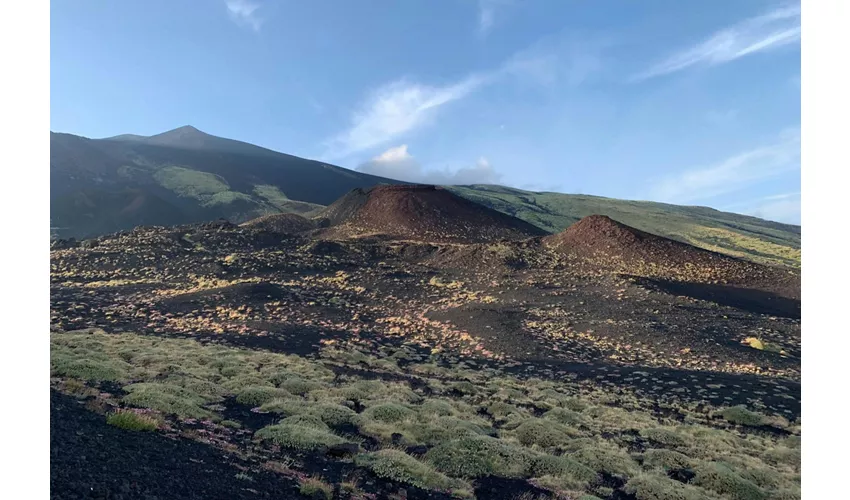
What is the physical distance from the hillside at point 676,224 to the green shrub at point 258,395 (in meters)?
98.9

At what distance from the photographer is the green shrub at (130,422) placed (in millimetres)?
9453

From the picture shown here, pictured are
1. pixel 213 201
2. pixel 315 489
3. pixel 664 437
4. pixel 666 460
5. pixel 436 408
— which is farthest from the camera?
pixel 213 201

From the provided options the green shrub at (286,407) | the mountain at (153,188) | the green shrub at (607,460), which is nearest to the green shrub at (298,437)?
the green shrub at (286,407)

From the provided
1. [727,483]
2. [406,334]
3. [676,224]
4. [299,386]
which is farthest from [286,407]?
[676,224]

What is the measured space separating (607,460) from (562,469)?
77.3 inches

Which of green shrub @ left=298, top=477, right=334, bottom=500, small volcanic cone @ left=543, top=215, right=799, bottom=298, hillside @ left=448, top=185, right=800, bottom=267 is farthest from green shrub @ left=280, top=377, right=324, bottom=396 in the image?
hillside @ left=448, top=185, right=800, bottom=267

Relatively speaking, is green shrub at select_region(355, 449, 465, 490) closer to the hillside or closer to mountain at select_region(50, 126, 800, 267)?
mountain at select_region(50, 126, 800, 267)

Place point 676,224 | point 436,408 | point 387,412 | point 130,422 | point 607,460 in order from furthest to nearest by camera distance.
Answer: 1. point 676,224
2. point 436,408
3. point 387,412
4. point 607,460
5. point 130,422

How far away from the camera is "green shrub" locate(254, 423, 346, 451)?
10.9 metres

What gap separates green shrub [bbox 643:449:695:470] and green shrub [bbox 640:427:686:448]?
1.40 metres

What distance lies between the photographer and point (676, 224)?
442ft

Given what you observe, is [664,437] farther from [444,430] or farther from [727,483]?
[444,430]
